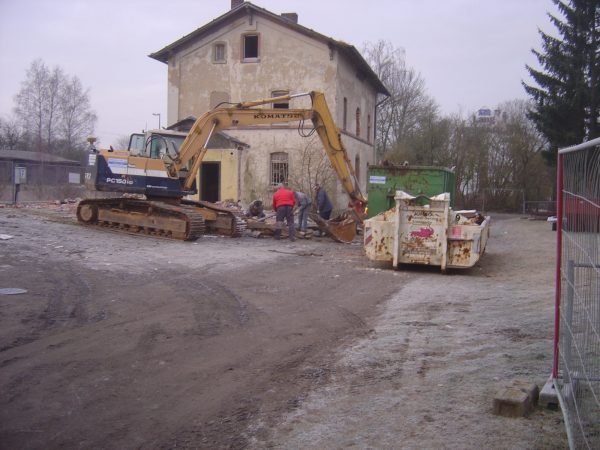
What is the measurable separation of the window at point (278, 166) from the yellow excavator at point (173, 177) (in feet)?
42.7

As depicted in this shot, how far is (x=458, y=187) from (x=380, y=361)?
4107 cm

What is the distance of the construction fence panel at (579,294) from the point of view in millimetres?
3422

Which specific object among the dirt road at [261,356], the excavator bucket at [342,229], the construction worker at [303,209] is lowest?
the dirt road at [261,356]

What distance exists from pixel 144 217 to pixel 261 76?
16.3 meters

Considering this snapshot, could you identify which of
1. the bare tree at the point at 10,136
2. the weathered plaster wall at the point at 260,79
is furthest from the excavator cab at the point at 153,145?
the bare tree at the point at 10,136

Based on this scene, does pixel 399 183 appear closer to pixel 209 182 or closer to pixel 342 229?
pixel 342 229

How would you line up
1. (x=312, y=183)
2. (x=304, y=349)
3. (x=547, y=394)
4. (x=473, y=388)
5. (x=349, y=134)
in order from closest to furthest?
(x=547, y=394) < (x=473, y=388) < (x=304, y=349) < (x=312, y=183) < (x=349, y=134)

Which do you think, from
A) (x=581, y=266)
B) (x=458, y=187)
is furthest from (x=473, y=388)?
(x=458, y=187)

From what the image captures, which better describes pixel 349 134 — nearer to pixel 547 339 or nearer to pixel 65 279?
pixel 65 279

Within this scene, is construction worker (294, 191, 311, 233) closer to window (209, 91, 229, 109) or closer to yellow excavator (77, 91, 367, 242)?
yellow excavator (77, 91, 367, 242)

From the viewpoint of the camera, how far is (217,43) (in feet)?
104

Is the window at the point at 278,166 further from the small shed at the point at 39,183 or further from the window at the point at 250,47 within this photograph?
the small shed at the point at 39,183

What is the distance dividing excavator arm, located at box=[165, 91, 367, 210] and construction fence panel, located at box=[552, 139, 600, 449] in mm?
13623

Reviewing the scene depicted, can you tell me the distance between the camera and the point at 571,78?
30688 mm
